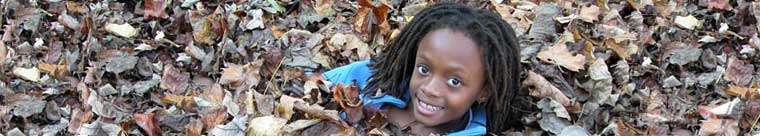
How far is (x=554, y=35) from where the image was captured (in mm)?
4109

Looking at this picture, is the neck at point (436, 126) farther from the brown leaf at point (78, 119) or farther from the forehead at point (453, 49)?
the brown leaf at point (78, 119)

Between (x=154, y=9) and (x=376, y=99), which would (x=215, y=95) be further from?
(x=154, y=9)

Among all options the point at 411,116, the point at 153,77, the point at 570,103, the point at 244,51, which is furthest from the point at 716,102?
the point at 153,77

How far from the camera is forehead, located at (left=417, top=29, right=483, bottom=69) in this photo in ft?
10.0

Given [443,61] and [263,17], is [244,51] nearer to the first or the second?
[263,17]

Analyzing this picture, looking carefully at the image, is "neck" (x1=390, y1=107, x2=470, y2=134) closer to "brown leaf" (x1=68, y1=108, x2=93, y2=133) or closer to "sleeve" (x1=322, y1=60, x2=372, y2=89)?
"sleeve" (x1=322, y1=60, x2=372, y2=89)

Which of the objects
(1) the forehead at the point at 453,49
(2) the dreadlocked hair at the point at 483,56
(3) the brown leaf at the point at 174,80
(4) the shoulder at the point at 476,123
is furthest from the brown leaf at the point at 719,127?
(3) the brown leaf at the point at 174,80

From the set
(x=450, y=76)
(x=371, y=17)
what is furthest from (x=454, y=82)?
(x=371, y=17)

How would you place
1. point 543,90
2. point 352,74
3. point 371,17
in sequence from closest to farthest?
point 543,90 < point 352,74 < point 371,17

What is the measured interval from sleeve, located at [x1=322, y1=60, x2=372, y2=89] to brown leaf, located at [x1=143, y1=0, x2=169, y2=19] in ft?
3.58

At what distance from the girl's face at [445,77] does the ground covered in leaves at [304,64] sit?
18 centimetres

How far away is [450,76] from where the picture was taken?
308 cm

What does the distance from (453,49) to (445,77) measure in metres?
0.10

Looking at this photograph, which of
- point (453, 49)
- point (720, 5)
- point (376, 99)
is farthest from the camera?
point (720, 5)
